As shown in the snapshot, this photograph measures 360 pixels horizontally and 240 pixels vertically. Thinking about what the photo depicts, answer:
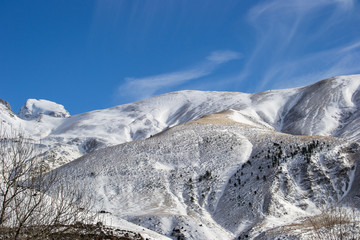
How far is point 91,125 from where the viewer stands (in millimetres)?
174875

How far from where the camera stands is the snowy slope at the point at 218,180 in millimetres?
37719

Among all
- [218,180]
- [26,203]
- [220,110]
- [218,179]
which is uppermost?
[220,110]

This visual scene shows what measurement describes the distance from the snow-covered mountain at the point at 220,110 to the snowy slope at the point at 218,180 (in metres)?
39.8

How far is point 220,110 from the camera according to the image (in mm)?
154875

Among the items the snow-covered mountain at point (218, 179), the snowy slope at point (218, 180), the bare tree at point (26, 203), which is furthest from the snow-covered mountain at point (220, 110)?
the bare tree at point (26, 203)

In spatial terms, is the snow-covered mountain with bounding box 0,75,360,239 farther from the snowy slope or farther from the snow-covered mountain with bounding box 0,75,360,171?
the snow-covered mountain with bounding box 0,75,360,171

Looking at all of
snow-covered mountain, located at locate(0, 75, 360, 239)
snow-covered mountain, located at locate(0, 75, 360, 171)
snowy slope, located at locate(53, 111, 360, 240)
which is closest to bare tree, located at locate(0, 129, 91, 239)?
snow-covered mountain, located at locate(0, 75, 360, 239)

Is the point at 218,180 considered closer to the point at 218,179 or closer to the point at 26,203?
the point at 218,179

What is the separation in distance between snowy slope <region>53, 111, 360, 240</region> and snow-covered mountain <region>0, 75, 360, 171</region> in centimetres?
3981

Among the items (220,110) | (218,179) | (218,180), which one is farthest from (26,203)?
(220,110)

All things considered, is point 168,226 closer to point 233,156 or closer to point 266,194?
point 266,194

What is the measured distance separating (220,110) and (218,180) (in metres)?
108

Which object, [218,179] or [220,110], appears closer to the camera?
[218,179]

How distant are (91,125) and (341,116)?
109 m
